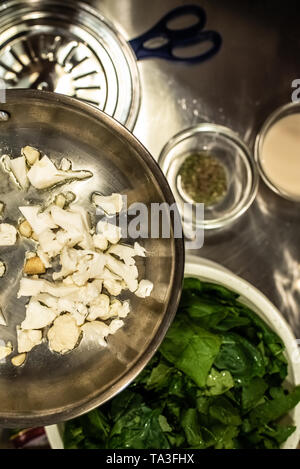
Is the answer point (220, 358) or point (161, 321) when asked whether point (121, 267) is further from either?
point (220, 358)

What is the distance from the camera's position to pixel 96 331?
107 centimetres

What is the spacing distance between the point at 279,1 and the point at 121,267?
81 cm

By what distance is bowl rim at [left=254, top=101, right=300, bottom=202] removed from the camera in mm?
1305

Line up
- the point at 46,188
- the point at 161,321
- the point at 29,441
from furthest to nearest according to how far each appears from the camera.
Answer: the point at 29,441
the point at 46,188
the point at 161,321

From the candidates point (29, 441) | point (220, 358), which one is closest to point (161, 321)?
point (220, 358)

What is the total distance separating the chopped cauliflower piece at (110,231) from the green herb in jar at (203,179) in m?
0.30

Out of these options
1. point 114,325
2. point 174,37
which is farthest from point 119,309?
point 174,37

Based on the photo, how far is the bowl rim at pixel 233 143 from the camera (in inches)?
51.6

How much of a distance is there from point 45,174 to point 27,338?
1.08 feet

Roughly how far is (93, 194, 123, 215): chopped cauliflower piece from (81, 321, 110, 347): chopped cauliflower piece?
0.23 metres

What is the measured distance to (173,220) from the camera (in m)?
0.98

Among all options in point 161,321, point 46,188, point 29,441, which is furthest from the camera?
point 29,441

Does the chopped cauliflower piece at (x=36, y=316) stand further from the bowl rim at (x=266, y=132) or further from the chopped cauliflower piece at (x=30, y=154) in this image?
the bowl rim at (x=266, y=132)
